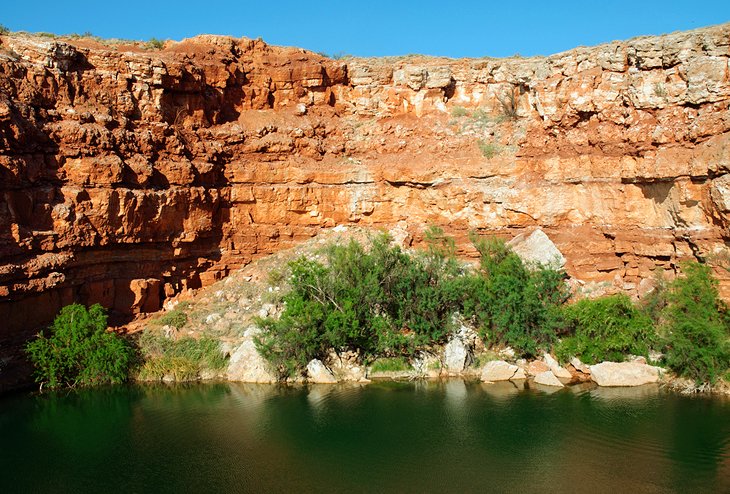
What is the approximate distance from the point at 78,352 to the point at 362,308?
349 inches

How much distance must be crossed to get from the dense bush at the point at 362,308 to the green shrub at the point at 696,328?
6.70 m

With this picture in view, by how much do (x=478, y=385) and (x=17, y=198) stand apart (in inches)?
601

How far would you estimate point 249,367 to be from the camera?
20.7m

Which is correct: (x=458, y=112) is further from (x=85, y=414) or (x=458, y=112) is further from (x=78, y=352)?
(x=85, y=414)

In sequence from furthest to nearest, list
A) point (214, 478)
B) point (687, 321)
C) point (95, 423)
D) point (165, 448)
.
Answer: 1. point (687, 321)
2. point (95, 423)
3. point (165, 448)
4. point (214, 478)

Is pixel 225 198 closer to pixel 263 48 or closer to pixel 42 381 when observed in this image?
pixel 263 48

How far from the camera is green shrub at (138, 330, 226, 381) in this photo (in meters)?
20.7

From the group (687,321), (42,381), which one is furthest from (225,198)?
(687,321)

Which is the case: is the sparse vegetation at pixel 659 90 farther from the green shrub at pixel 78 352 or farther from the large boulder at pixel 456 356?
the green shrub at pixel 78 352

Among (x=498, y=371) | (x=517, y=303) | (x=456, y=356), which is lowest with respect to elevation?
(x=498, y=371)

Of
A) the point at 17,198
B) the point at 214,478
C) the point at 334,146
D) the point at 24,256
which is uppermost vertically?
the point at 334,146

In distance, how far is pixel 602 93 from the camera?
23.1m

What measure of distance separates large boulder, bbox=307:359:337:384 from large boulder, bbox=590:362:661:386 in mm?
7987

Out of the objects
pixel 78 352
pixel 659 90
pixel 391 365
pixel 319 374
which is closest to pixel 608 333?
pixel 391 365
